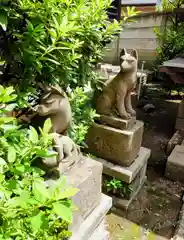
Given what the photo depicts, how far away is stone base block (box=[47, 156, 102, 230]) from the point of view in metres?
1.46

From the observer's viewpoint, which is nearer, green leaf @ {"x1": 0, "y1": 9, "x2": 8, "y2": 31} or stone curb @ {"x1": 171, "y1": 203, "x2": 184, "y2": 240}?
green leaf @ {"x1": 0, "y1": 9, "x2": 8, "y2": 31}

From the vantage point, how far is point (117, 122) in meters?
2.57

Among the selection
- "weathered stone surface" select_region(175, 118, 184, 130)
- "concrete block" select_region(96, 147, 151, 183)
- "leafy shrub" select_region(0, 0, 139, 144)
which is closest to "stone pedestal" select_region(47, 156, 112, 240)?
"leafy shrub" select_region(0, 0, 139, 144)

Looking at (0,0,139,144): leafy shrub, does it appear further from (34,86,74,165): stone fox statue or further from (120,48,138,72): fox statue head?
(120,48,138,72): fox statue head

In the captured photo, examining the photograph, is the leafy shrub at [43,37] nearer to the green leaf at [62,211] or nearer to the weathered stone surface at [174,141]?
the green leaf at [62,211]

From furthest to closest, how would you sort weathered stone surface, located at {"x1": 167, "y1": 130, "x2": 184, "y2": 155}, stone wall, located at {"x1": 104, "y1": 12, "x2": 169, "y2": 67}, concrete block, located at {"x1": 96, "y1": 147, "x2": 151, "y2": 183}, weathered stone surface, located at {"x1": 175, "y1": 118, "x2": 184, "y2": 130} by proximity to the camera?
1. stone wall, located at {"x1": 104, "y1": 12, "x2": 169, "y2": 67}
2. weathered stone surface, located at {"x1": 175, "y1": 118, "x2": 184, "y2": 130}
3. weathered stone surface, located at {"x1": 167, "y1": 130, "x2": 184, "y2": 155}
4. concrete block, located at {"x1": 96, "y1": 147, "x2": 151, "y2": 183}

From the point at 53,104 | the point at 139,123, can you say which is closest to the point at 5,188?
the point at 53,104

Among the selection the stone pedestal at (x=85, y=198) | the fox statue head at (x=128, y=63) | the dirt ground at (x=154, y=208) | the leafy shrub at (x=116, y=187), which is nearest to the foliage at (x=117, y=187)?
the leafy shrub at (x=116, y=187)

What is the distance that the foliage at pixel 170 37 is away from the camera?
691 centimetres

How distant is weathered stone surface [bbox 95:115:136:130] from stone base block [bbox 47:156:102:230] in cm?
95

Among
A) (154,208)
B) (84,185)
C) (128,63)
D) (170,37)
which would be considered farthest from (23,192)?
(170,37)

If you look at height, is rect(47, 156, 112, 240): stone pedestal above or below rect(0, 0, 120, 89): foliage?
below

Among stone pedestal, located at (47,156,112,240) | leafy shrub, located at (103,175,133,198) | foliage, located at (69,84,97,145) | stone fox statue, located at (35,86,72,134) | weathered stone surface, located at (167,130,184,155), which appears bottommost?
weathered stone surface, located at (167,130,184,155)

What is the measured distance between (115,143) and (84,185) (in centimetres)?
119
